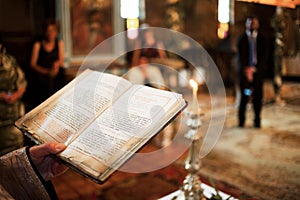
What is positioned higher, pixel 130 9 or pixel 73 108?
pixel 130 9

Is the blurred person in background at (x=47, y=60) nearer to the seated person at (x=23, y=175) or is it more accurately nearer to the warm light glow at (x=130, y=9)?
the warm light glow at (x=130, y=9)

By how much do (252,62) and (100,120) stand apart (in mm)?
3413

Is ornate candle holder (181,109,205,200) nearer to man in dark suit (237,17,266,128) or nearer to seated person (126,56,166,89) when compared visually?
seated person (126,56,166,89)

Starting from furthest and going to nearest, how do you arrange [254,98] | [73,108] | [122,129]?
[254,98]
[73,108]
[122,129]

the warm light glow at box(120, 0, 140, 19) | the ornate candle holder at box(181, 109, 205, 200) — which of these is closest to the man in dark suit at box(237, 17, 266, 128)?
the warm light glow at box(120, 0, 140, 19)

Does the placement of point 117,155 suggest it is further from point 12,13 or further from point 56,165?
point 12,13

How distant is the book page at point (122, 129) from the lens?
0.86 m

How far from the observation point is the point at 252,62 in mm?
4043

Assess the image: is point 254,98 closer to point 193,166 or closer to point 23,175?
point 193,166

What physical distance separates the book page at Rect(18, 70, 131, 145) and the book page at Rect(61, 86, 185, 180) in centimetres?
5

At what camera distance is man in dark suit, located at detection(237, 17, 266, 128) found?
157 inches

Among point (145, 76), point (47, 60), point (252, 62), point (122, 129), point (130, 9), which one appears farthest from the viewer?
point (252, 62)

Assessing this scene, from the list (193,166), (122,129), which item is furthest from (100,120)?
(193,166)

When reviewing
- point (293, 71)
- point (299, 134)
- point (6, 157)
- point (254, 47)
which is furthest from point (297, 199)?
point (293, 71)
